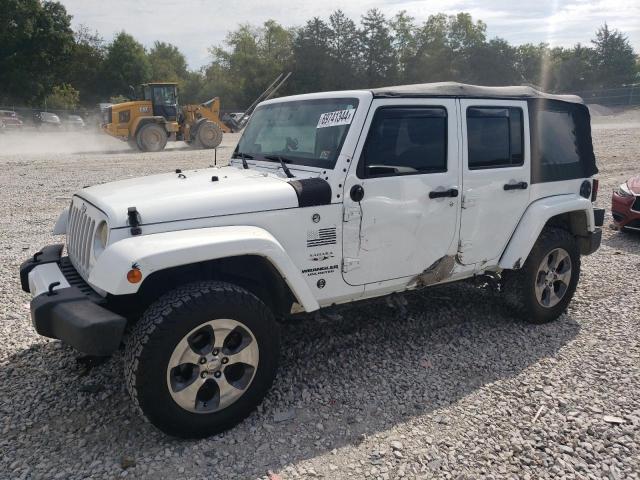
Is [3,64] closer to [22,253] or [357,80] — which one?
[357,80]

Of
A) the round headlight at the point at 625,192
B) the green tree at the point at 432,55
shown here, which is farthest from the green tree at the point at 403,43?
the round headlight at the point at 625,192

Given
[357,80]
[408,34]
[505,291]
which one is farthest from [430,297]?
[408,34]

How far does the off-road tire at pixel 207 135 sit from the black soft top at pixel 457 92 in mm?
18371

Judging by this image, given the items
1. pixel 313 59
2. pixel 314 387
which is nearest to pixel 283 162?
pixel 314 387

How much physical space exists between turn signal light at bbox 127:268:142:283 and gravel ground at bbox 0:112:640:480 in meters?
1.02

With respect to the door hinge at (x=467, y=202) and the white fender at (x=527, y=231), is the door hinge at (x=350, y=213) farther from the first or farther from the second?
the white fender at (x=527, y=231)

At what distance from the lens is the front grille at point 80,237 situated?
3.35 m

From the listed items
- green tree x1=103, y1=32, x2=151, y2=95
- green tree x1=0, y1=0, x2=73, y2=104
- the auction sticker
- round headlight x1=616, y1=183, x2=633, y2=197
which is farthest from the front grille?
green tree x1=103, y1=32, x2=151, y2=95

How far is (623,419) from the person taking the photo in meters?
3.38

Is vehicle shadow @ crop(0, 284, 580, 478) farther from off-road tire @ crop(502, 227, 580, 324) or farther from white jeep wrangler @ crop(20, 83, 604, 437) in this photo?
white jeep wrangler @ crop(20, 83, 604, 437)

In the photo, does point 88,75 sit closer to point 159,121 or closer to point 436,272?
point 159,121

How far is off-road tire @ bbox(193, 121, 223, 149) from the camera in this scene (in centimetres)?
2167

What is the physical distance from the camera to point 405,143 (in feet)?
12.5

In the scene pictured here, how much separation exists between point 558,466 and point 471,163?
2150 mm
